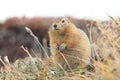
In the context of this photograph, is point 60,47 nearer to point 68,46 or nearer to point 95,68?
point 68,46

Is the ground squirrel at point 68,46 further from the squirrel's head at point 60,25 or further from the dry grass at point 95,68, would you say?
the dry grass at point 95,68

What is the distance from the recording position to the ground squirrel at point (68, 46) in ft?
19.0

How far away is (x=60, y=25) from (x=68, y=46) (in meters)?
0.34

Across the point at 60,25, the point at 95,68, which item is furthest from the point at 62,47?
the point at 95,68

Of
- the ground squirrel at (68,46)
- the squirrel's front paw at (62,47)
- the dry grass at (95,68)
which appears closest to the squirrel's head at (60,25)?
the ground squirrel at (68,46)

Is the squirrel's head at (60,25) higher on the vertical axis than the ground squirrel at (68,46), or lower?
higher

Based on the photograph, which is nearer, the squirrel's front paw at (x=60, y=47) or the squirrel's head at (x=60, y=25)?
the squirrel's front paw at (x=60, y=47)

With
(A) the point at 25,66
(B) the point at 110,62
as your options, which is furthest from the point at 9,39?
(B) the point at 110,62

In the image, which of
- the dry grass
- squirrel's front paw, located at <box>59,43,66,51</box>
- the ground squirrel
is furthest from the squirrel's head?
the dry grass

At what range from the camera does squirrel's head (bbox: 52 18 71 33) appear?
6.08 metres

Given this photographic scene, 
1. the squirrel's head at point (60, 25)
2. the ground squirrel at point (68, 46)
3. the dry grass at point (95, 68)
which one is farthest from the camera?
the squirrel's head at point (60, 25)

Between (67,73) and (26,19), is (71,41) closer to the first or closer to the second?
(67,73)

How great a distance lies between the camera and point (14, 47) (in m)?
19.7

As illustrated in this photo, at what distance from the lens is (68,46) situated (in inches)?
232
